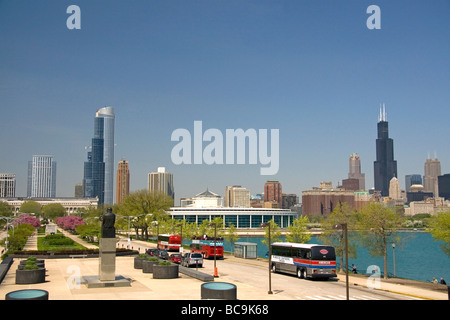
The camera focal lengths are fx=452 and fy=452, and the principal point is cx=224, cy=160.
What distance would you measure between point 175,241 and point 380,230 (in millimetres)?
32733

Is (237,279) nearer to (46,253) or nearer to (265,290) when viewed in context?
(265,290)

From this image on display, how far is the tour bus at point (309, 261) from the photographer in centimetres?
3778

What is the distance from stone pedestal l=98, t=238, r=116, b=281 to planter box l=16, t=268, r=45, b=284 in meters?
5.55

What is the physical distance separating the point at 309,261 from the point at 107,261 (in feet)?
54.9

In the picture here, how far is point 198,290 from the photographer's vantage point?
30250 mm

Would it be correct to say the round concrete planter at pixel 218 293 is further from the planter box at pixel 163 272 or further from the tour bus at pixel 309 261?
the tour bus at pixel 309 261

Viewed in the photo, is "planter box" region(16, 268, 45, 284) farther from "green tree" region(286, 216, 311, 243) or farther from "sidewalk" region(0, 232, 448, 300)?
"green tree" region(286, 216, 311, 243)

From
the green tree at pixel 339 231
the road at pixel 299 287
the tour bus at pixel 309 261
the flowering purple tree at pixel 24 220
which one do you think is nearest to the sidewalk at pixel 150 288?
the road at pixel 299 287

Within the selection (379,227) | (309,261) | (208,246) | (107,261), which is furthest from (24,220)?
(309,261)

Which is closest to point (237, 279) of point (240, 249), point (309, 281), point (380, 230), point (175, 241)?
point (309, 281)

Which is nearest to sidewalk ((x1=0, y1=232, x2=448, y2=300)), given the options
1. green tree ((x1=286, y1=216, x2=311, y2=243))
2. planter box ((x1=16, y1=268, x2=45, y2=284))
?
planter box ((x1=16, y1=268, x2=45, y2=284))
